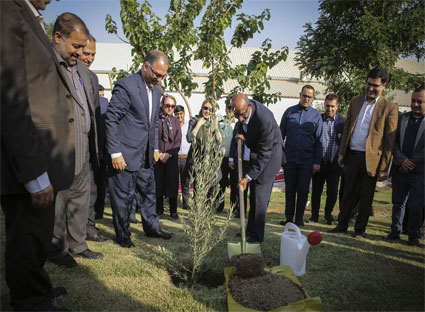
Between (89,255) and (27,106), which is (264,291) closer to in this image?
(89,255)

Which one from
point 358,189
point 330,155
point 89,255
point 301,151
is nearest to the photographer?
point 89,255

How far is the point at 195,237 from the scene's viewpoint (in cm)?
282

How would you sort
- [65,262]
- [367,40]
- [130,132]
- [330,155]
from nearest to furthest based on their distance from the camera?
[65,262], [130,132], [330,155], [367,40]

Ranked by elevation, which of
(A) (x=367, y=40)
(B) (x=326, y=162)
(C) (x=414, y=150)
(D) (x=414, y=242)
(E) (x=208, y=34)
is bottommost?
(D) (x=414, y=242)

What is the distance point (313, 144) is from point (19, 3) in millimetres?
4907

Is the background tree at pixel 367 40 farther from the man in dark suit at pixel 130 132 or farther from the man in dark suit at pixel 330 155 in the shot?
the man in dark suit at pixel 130 132

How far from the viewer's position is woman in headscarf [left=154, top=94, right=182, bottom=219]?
5.74 m

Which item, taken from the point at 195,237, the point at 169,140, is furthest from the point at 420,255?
the point at 169,140

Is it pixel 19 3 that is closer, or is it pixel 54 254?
pixel 19 3

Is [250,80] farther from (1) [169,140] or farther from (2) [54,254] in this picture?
(2) [54,254]

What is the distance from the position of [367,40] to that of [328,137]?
9.58 meters

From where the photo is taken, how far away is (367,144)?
14.4ft

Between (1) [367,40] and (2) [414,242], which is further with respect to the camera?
(1) [367,40]

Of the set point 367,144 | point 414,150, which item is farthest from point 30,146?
point 414,150
